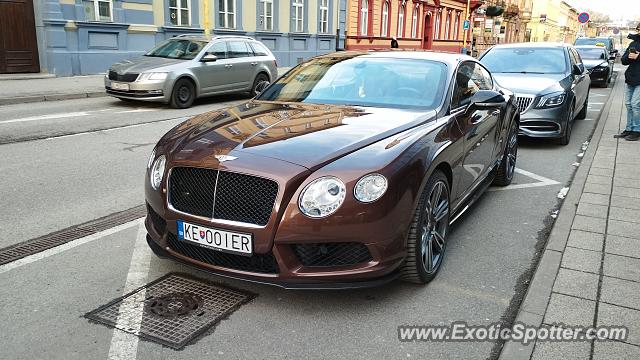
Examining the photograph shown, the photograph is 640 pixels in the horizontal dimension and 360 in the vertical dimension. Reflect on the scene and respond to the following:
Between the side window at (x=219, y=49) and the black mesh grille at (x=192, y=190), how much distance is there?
408 inches

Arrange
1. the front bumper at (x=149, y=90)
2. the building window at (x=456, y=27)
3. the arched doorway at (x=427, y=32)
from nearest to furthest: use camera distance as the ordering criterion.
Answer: the front bumper at (x=149, y=90) → the arched doorway at (x=427, y=32) → the building window at (x=456, y=27)

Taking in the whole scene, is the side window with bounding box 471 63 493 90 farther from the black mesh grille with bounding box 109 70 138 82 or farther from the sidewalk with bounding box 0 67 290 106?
the sidewalk with bounding box 0 67 290 106

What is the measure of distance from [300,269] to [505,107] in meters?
3.67

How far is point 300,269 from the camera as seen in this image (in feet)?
10.3

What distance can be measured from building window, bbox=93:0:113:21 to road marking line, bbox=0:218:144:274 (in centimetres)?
1408

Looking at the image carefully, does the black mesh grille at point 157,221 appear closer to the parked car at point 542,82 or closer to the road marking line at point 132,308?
the road marking line at point 132,308

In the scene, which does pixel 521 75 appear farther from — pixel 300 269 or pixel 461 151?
pixel 300 269

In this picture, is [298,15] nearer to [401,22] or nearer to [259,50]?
[401,22]

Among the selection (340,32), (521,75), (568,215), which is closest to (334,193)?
(568,215)

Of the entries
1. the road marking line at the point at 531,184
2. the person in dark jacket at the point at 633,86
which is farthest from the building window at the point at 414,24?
the road marking line at the point at 531,184

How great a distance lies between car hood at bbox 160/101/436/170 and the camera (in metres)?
3.31

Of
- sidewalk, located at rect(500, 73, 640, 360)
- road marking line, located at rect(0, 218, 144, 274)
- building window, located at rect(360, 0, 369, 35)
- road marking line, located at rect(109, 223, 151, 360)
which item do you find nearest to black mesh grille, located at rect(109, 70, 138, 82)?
road marking line, located at rect(0, 218, 144, 274)

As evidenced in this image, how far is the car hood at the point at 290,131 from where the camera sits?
3.31 meters

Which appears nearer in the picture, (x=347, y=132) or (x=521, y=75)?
(x=347, y=132)
